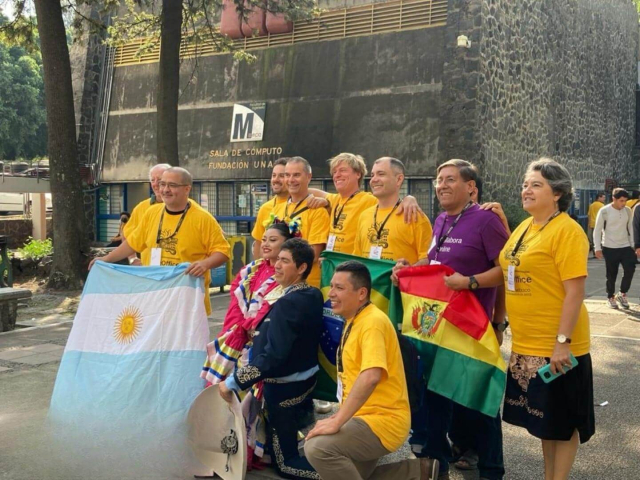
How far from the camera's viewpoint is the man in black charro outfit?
4301 millimetres

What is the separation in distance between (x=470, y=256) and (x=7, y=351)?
640 centimetres

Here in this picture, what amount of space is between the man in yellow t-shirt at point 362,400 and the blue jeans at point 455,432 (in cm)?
38

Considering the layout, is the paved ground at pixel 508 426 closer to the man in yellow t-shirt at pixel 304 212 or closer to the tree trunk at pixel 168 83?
the man in yellow t-shirt at pixel 304 212

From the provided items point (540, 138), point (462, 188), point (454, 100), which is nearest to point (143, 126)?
point (454, 100)

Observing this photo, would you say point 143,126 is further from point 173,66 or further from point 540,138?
point 540,138

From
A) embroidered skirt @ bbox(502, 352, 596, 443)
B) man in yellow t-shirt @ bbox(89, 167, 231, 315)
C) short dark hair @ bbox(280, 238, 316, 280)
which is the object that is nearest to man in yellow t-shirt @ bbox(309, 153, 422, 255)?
man in yellow t-shirt @ bbox(89, 167, 231, 315)

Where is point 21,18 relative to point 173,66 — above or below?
above

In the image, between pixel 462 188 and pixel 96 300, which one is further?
pixel 96 300

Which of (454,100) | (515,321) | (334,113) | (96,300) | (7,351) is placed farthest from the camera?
(334,113)

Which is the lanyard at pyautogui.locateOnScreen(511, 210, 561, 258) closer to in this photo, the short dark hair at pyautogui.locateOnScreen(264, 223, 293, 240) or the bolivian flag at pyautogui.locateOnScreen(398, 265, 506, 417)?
the bolivian flag at pyautogui.locateOnScreen(398, 265, 506, 417)

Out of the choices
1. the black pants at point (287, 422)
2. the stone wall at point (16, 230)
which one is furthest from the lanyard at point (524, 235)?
the stone wall at point (16, 230)

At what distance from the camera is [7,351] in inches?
337

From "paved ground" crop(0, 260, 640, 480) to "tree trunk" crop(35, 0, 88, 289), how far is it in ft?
13.6

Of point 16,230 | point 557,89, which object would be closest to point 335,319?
point 557,89
